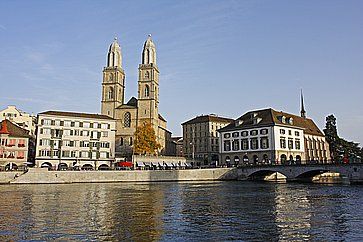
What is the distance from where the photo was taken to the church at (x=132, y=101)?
378 ft

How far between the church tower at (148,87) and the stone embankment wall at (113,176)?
36139 millimetres

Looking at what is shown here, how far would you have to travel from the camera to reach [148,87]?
393ft

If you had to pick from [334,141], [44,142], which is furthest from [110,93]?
[334,141]

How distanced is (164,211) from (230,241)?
11297 mm

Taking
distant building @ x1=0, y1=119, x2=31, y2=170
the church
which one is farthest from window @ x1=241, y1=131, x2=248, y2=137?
distant building @ x1=0, y1=119, x2=31, y2=170

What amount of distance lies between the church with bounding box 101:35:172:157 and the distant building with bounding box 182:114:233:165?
1038 cm

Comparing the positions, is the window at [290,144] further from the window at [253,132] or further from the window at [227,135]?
the window at [227,135]

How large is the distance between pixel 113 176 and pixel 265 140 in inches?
1481

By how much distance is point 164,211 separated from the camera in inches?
1093

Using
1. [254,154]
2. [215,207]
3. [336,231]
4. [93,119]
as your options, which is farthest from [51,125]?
[336,231]

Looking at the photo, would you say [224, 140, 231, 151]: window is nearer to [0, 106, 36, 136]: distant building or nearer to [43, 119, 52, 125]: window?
[43, 119, 52, 125]: window

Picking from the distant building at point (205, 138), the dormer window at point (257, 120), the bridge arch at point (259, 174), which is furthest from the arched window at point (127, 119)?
the bridge arch at point (259, 174)

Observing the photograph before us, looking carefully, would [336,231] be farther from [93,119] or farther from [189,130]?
[189,130]

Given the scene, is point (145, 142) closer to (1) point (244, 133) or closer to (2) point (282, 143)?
(1) point (244, 133)
